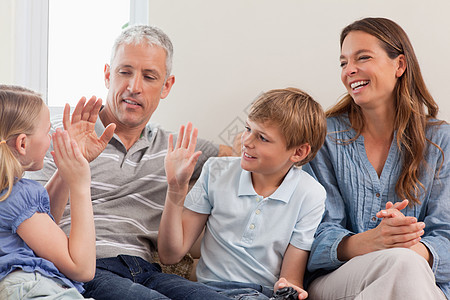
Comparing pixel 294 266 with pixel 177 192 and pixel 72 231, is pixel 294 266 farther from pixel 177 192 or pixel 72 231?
pixel 72 231

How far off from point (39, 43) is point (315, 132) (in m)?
1.48

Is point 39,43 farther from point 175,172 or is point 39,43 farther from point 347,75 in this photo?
point 347,75

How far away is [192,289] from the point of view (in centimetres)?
150

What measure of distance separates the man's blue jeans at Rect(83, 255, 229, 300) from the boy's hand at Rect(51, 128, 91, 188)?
31cm

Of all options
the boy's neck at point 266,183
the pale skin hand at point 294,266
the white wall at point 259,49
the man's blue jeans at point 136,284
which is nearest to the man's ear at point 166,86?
the white wall at point 259,49

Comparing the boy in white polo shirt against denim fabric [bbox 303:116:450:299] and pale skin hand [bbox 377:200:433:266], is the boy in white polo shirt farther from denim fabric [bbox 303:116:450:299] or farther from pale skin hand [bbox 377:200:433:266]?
pale skin hand [bbox 377:200:433:266]

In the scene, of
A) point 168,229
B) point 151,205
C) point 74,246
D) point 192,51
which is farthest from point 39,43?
point 74,246

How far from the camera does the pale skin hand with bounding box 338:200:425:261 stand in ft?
4.93

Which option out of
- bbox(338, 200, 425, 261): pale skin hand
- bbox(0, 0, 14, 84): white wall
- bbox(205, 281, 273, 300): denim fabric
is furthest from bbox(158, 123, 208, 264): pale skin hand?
bbox(0, 0, 14, 84): white wall

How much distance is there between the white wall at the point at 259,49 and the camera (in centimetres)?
216

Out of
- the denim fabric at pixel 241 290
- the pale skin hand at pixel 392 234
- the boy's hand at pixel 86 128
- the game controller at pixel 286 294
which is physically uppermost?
the boy's hand at pixel 86 128

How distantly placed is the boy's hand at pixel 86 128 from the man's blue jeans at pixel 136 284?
334 mm

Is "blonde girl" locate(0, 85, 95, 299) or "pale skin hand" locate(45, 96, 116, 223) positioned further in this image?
"pale skin hand" locate(45, 96, 116, 223)

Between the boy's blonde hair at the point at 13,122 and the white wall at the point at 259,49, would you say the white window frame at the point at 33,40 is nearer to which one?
the white wall at the point at 259,49
